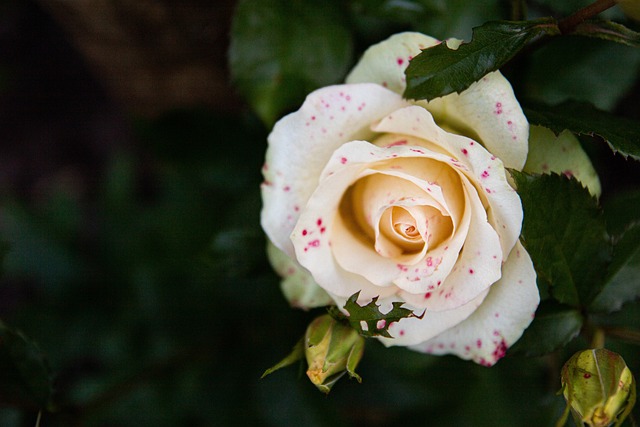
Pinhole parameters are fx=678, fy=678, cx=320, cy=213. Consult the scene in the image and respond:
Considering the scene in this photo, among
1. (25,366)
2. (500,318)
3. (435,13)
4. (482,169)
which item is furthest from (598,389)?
(25,366)

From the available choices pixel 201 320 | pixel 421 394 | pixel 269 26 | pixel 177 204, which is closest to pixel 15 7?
pixel 177 204

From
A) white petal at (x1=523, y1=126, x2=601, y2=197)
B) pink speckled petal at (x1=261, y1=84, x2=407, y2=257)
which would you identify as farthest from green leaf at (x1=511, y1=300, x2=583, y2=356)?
pink speckled petal at (x1=261, y1=84, x2=407, y2=257)

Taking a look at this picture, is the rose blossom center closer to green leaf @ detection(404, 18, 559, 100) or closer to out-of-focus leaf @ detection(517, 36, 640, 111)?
green leaf @ detection(404, 18, 559, 100)

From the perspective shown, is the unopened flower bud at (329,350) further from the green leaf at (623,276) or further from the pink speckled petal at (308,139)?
the green leaf at (623,276)

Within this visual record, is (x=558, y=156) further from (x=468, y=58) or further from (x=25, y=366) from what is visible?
(x=25, y=366)

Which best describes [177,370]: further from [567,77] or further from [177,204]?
[567,77]

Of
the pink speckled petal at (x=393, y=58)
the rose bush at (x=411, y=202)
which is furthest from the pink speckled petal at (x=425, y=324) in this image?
the pink speckled petal at (x=393, y=58)
